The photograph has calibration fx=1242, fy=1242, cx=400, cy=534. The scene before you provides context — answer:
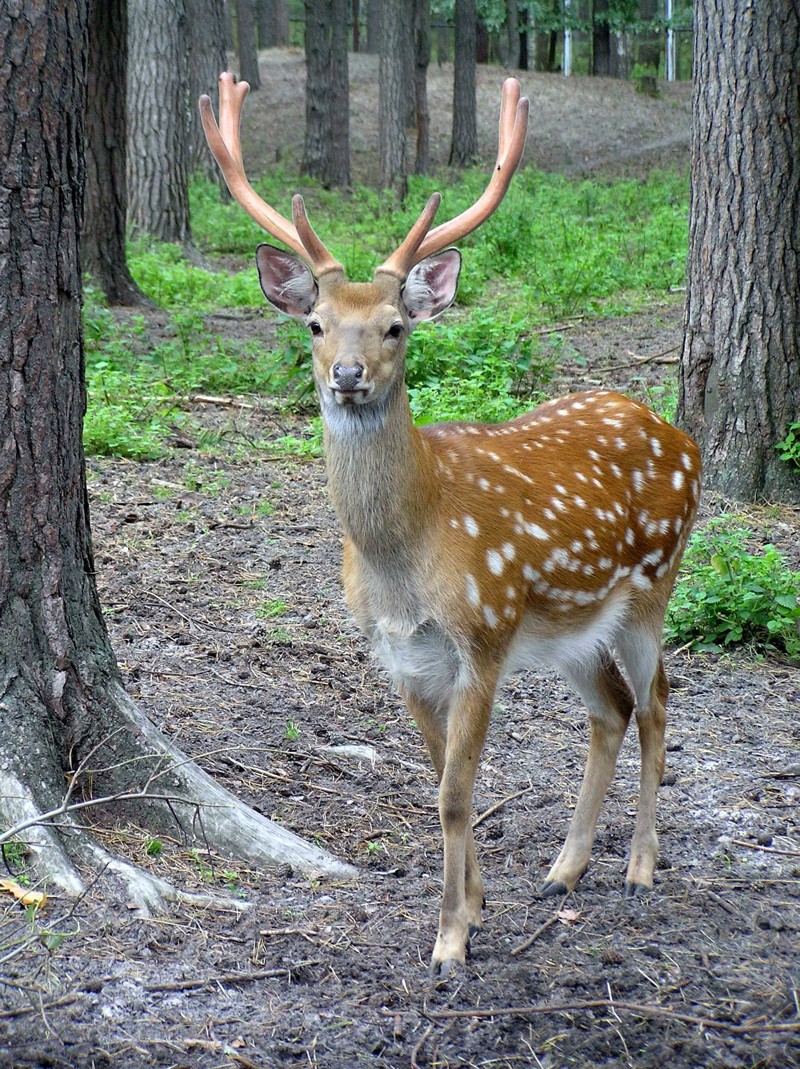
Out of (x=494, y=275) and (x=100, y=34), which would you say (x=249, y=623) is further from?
(x=494, y=275)

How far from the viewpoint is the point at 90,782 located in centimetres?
409

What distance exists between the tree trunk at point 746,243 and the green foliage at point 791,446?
2.1 inches

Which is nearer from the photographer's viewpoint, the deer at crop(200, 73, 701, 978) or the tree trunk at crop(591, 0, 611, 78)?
the deer at crop(200, 73, 701, 978)

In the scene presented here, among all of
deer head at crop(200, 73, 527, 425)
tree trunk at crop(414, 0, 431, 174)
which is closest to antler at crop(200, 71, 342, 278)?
deer head at crop(200, 73, 527, 425)

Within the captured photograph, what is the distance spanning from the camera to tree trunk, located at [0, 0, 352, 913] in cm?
372

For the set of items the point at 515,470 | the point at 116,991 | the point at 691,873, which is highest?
the point at 515,470

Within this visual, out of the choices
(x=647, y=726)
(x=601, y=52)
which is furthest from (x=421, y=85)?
(x=647, y=726)

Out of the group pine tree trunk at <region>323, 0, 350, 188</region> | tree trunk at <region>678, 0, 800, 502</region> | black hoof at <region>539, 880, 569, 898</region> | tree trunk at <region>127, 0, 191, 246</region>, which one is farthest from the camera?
pine tree trunk at <region>323, 0, 350, 188</region>

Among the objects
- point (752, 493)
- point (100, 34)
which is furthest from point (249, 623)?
point (100, 34)

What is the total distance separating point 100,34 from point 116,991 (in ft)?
32.2

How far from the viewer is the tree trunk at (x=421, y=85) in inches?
1124

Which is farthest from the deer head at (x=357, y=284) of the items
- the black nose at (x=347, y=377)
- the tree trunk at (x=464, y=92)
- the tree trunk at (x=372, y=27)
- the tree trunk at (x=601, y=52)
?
the tree trunk at (x=601, y=52)

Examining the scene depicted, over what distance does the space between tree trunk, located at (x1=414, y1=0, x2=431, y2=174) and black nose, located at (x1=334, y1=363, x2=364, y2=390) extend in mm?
26113

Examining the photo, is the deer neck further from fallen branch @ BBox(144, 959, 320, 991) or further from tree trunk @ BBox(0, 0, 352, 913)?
fallen branch @ BBox(144, 959, 320, 991)
